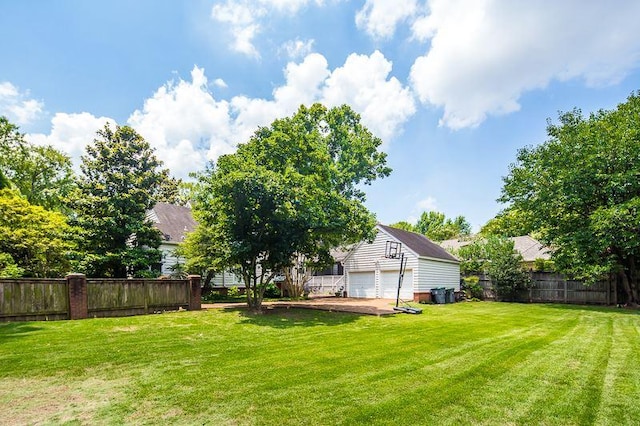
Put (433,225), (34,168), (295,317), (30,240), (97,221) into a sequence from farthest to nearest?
(433,225), (34,168), (97,221), (30,240), (295,317)

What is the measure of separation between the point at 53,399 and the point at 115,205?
14.8 meters

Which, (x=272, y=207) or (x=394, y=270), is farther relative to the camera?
(x=394, y=270)

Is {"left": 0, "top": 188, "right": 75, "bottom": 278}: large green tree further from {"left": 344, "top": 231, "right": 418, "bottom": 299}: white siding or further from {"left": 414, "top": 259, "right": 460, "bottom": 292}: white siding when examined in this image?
{"left": 414, "top": 259, "right": 460, "bottom": 292}: white siding

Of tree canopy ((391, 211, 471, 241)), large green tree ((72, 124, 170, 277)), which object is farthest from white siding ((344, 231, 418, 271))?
tree canopy ((391, 211, 471, 241))

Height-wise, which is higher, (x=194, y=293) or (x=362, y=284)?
(x=194, y=293)

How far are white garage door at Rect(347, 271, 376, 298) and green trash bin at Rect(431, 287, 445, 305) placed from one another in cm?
377

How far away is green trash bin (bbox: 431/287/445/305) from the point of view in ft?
64.8

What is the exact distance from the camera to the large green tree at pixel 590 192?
16.4m

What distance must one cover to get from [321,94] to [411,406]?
19.5 metres

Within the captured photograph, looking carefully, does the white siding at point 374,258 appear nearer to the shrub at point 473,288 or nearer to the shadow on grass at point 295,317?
the shrub at point 473,288

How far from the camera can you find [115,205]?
1720cm

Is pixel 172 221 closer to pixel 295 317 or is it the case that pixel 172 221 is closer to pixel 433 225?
pixel 295 317

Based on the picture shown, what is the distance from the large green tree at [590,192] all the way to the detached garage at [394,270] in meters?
5.92

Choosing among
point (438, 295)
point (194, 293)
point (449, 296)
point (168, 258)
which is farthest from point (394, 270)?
point (168, 258)
